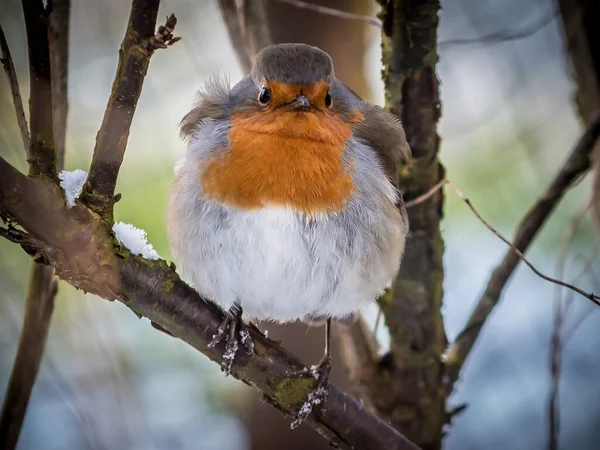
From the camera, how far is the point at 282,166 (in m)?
2.20

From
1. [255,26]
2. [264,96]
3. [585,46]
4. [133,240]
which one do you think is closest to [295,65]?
[264,96]

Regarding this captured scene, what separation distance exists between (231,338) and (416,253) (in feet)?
3.24

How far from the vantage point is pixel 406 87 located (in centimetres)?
259

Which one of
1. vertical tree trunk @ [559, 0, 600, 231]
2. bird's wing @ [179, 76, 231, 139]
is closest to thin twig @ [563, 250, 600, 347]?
vertical tree trunk @ [559, 0, 600, 231]

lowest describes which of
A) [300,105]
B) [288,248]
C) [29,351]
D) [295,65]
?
[29,351]

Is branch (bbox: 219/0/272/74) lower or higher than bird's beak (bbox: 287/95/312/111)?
higher

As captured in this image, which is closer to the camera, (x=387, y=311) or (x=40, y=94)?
(x=40, y=94)

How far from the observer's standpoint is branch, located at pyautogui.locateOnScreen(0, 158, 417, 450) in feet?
4.96

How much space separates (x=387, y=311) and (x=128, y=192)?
1.37 m

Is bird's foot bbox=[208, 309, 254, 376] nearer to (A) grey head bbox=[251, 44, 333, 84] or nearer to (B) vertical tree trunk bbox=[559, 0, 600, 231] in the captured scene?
(A) grey head bbox=[251, 44, 333, 84]

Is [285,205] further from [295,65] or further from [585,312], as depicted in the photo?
[585,312]

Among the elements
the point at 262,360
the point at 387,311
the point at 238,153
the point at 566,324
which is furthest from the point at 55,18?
the point at 566,324

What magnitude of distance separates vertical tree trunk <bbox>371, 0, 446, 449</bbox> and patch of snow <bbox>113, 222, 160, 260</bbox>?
Answer: 1212 mm

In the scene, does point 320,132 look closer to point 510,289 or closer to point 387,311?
point 387,311
